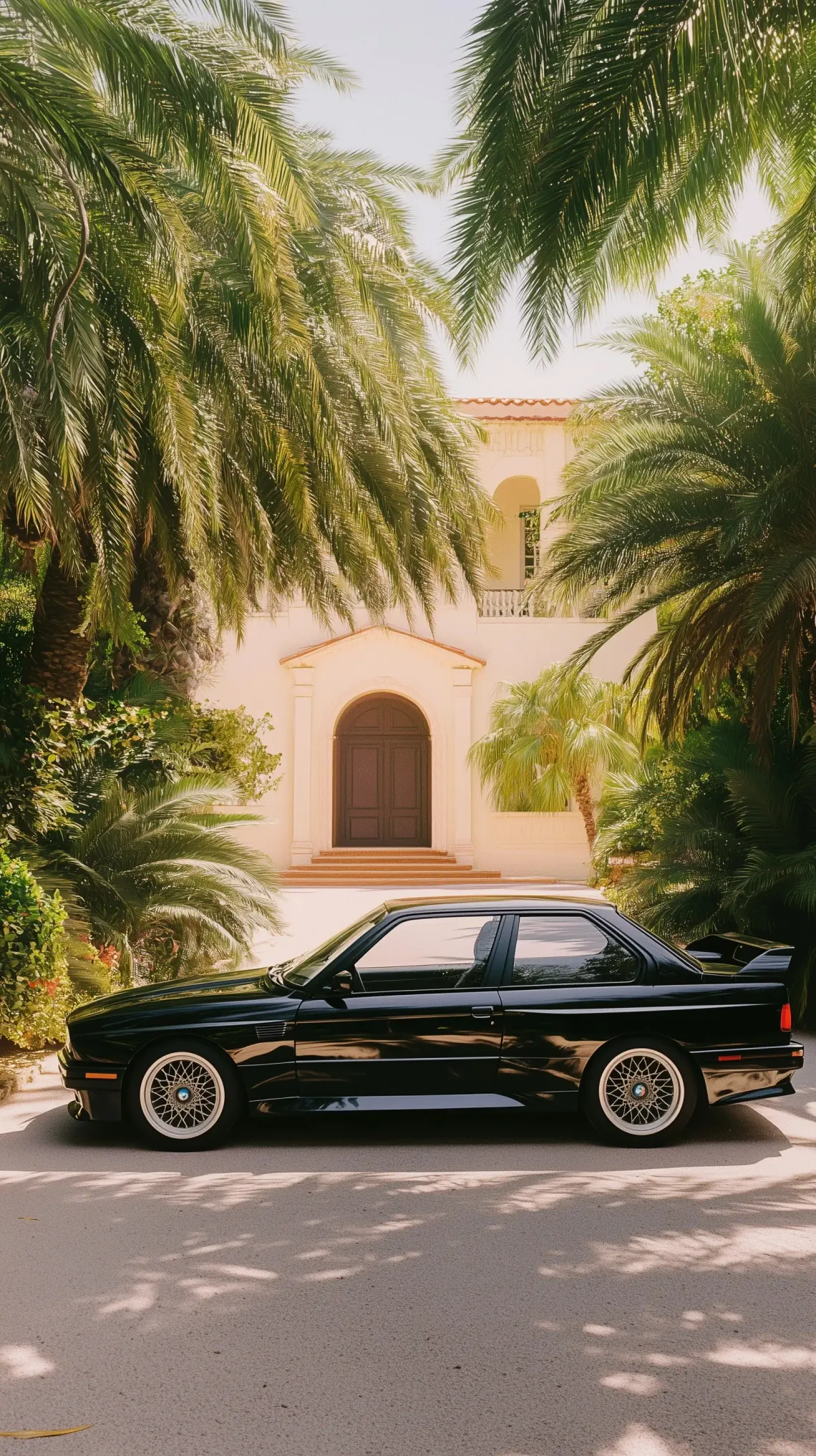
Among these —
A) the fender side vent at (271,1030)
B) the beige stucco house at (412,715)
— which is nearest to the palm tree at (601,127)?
the fender side vent at (271,1030)

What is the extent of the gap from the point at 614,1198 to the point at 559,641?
2291 cm

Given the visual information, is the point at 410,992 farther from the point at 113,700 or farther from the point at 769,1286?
the point at 113,700

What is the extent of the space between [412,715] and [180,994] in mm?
A: 22142

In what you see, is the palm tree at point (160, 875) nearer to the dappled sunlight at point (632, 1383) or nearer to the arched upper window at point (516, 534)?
the dappled sunlight at point (632, 1383)

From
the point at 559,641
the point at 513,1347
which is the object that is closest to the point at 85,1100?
the point at 513,1347

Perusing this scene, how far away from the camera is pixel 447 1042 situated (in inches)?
256

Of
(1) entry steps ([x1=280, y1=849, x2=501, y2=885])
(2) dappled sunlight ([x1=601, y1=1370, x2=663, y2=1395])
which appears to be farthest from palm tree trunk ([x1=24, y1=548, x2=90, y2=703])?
(1) entry steps ([x1=280, y1=849, x2=501, y2=885])

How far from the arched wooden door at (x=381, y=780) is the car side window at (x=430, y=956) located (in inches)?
851

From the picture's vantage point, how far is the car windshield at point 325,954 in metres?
6.82

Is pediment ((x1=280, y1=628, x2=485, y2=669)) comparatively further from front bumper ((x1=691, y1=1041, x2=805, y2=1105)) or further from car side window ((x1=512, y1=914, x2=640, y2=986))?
front bumper ((x1=691, y1=1041, x2=805, y2=1105))

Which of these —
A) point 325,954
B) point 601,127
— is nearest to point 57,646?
point 325,954

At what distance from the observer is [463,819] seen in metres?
26.9

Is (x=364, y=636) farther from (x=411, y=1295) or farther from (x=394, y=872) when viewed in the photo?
(x=411, y=1295)

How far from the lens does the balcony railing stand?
93.2 ft
